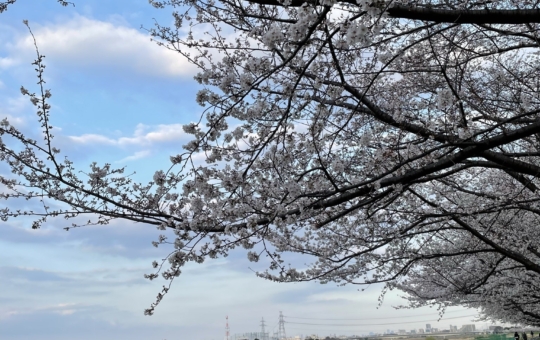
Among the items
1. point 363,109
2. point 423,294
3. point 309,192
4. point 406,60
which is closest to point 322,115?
point 309,192

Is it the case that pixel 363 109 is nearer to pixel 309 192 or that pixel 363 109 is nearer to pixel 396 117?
pixel 396 117

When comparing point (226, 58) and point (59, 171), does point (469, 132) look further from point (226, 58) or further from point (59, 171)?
point (59, 171)

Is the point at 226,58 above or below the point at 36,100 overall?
above

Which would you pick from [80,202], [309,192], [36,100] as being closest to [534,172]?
[309,192]

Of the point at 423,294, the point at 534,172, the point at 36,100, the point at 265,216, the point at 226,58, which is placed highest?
the point at 226,58

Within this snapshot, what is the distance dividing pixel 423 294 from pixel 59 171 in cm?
1185

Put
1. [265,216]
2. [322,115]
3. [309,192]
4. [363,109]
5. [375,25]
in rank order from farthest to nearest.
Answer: [363,109], [309,192], [265,216], [322,115], [375,25]

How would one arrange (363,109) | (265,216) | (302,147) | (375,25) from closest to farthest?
(375,25) < (265,216) < (302,147) < (363,109)

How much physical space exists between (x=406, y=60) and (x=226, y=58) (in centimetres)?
239

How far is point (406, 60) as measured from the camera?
601 centimetres

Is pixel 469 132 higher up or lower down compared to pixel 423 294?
higher up

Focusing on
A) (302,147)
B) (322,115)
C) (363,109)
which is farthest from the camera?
(363,109)

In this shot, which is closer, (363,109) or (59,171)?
(59,171)

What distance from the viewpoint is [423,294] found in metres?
13.6
